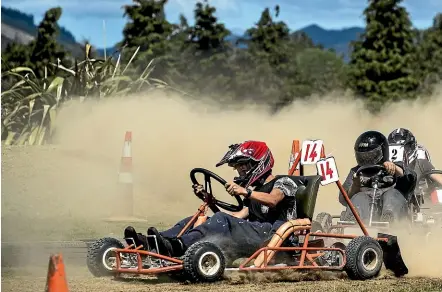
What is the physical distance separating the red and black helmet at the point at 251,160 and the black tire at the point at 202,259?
1005mm

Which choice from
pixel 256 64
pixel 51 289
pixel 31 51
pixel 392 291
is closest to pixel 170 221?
pixel 392 291

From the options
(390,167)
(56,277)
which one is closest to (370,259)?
(390,167)

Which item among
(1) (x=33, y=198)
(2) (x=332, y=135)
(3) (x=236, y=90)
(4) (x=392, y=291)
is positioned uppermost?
(3) (x=236, y=90)

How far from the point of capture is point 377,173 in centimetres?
1164

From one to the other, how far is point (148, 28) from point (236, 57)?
8680mm

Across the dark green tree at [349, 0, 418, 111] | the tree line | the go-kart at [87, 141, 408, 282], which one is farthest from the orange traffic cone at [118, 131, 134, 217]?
the dark green tree at [349, 0, 418, 111]

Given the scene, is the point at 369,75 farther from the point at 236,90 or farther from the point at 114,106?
the point at 114,106

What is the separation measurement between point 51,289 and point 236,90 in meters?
48.2

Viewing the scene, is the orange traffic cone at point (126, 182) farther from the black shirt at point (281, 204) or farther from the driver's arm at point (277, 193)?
the driver's arm at point (277, 193)

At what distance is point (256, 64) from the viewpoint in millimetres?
61094

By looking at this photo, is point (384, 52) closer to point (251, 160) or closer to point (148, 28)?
point (148, 28)

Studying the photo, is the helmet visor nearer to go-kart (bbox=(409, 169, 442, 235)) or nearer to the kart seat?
go-kart (bbox=(409, 169, 442, 235))

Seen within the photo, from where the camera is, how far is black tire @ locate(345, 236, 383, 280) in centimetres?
959

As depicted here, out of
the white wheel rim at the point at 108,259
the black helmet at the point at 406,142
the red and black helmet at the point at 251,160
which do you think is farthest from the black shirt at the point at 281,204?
the black helmet at the point at 406,142
